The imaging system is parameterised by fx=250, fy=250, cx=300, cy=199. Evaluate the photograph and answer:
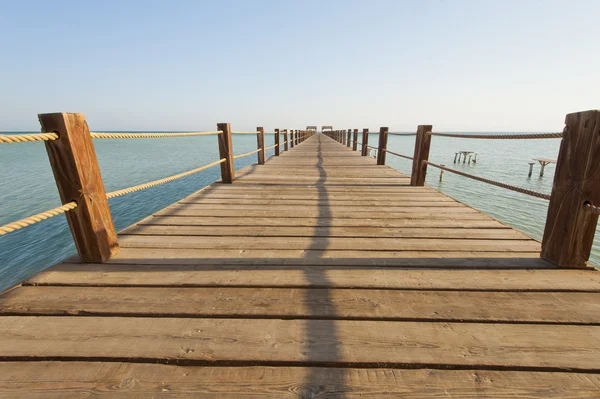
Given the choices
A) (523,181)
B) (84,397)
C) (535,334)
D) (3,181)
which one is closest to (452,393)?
(535,334)

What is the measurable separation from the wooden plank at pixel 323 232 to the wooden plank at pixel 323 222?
0.08 metres

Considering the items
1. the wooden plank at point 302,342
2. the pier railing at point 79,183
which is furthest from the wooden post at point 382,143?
the pier railing at point 79,183

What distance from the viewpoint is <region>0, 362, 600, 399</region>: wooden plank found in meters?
0.89

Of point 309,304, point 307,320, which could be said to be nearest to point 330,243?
point 309,304

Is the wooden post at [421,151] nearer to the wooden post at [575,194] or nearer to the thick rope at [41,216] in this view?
the wooden post at [575,194]

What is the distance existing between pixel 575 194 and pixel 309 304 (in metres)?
1.78

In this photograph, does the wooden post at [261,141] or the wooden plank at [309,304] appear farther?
the wooden post at [261,141]

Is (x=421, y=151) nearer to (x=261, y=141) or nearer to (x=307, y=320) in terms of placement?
(x=307, y=320)

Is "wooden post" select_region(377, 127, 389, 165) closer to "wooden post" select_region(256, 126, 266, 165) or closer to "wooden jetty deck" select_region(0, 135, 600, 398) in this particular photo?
"wooden post" select_region(256, 126, 266, 165)

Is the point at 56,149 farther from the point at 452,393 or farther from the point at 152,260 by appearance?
the point at 452,393

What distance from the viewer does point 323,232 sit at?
226cm

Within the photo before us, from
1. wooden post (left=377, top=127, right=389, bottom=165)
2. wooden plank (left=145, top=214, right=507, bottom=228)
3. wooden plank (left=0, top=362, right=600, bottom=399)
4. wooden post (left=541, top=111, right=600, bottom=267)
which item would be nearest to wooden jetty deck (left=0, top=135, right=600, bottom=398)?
wooden plank (left=0, top=362, right=600, bottom=399)

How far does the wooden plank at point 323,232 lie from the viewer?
2.19 m

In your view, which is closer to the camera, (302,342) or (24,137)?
(302,342)
